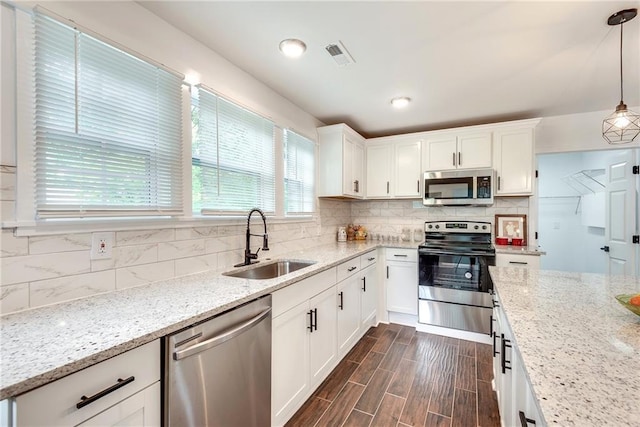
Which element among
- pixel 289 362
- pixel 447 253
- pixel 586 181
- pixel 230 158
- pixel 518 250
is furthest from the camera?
pixel 586 181

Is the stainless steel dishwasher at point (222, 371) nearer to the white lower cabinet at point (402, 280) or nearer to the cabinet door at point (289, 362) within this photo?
the cabinet door at point (289, 362)

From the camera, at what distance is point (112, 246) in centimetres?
140

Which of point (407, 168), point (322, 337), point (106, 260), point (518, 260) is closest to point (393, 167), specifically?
point (407, 168)

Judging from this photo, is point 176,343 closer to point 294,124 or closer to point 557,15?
point 294,124

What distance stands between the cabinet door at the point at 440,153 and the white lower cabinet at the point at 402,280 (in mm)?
1084

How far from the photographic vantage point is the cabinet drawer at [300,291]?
1.63 m

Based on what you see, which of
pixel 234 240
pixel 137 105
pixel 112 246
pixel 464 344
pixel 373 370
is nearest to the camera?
pixel 112 246

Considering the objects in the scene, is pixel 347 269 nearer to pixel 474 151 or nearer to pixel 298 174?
pixel 298 174

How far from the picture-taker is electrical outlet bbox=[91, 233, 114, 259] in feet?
4.39

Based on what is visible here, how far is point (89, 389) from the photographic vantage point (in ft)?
2.72

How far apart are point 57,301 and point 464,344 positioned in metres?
3.20

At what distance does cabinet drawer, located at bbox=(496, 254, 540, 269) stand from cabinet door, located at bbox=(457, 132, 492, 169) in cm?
102

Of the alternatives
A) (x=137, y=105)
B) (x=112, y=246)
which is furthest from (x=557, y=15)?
(x=112, y=246)

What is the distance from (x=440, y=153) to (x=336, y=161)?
1285 mm
